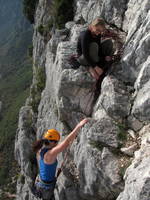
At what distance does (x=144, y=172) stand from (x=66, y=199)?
221 inches

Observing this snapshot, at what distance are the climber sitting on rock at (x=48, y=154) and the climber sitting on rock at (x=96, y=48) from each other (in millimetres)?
2701

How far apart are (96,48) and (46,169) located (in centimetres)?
537

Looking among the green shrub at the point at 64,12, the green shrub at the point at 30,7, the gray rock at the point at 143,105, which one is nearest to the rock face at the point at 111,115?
the gray rock at the point at 143,105

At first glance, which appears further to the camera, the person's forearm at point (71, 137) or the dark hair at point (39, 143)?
the dark hair at point (39, 143)

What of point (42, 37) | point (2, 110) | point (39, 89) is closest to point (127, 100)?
point (39, 89)

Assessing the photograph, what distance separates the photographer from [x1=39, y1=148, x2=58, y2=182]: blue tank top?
907cm

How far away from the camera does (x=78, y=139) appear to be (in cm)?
1074

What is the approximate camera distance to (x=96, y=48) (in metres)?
10.5

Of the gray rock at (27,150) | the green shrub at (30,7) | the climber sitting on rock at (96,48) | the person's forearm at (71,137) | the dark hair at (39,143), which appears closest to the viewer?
the person's forearm at (71,137)

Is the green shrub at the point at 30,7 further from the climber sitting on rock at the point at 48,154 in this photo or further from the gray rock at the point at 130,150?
the gray rock at the point at 130,150

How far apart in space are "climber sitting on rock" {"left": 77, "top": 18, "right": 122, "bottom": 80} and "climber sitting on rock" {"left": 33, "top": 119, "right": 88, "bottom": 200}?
270 cm

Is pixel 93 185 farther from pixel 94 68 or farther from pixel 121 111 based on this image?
pixel 94 68

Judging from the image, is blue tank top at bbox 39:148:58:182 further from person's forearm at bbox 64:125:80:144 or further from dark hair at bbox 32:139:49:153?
person's forearm at bbox 64:125:80:144

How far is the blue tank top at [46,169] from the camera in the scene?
9.07 m
